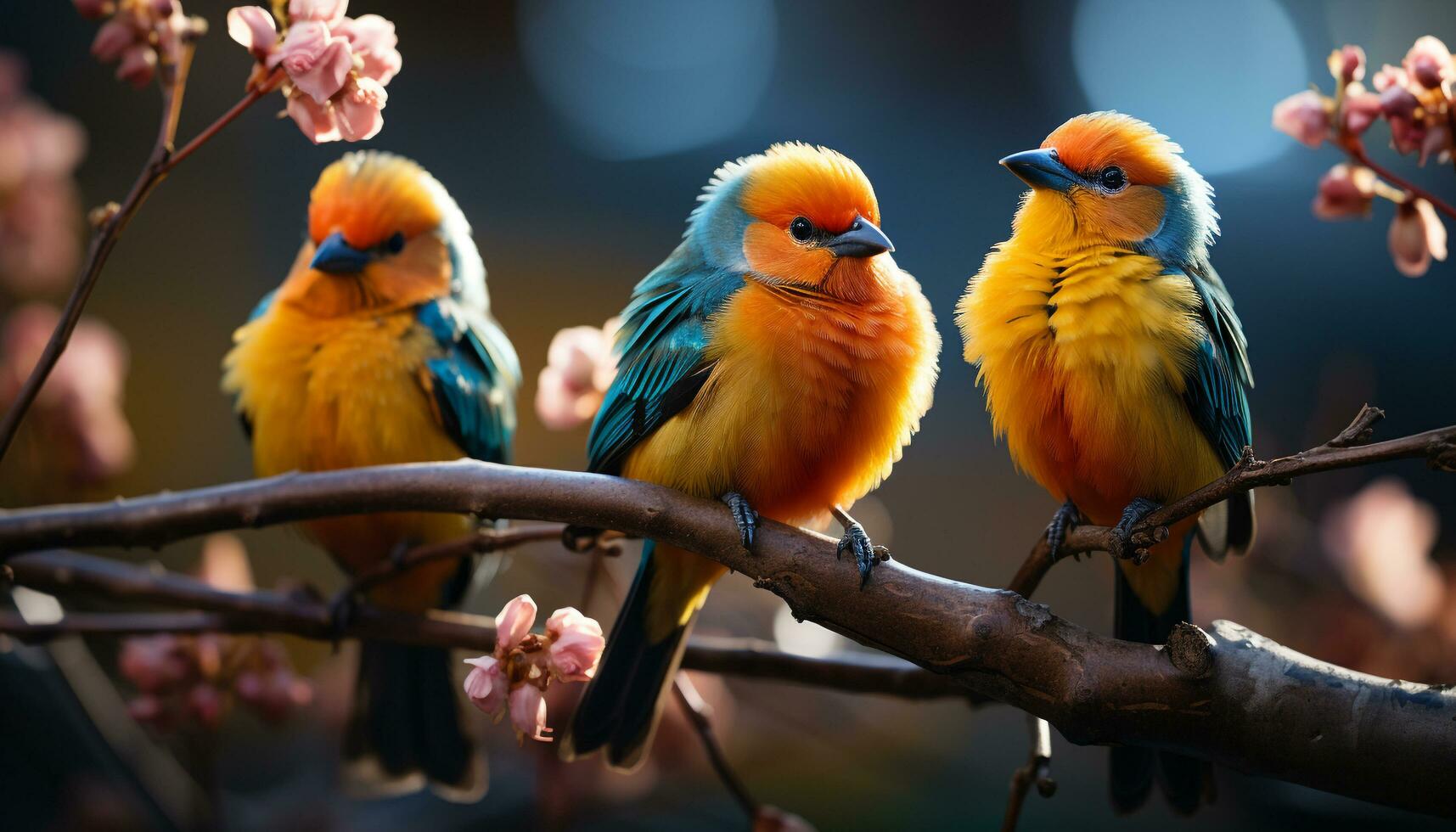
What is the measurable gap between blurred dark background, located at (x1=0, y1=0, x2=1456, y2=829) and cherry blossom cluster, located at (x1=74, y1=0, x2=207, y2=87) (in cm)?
90

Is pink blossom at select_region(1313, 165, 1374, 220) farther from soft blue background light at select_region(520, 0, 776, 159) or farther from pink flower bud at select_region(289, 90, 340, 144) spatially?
soft blue background light at select_region(520, 0, 776, 159)

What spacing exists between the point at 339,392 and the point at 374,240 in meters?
0.24

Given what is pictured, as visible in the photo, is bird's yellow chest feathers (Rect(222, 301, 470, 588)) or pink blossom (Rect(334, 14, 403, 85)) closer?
pink blossom (Rect(334, 14, 403, 85))

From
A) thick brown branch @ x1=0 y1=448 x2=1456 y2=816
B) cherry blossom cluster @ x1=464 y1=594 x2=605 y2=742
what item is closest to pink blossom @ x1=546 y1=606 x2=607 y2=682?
cherry blossom cluster @ x1=464 y1=594 x2=605 y2=742

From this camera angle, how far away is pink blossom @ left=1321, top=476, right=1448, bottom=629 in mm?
1652

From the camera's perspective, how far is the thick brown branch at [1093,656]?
848 millimetres

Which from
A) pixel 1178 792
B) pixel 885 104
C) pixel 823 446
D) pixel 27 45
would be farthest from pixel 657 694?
pixel 27 45

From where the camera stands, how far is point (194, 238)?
3121 mm

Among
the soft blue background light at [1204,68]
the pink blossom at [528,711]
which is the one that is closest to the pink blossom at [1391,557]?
the soft blue background light at [1204,68]

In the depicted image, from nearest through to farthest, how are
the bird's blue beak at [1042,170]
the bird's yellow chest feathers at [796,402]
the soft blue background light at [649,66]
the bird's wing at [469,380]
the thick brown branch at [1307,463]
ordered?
1. the thick brown branch at [1307,463]
2. the bird's blue beak at [1042,170]
3. the bird's yellow chest feathers at [796,402]
4. the bird's wing at [469,380]
5. the soft blue background light at [649,66]

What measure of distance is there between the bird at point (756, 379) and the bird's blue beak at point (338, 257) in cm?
47

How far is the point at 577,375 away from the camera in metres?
1.50

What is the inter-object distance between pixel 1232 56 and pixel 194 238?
A: 2818 millimetres

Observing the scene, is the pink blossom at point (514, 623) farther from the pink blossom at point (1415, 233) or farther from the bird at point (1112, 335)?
the pink blossom at point (1415, 233)
